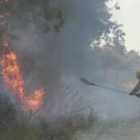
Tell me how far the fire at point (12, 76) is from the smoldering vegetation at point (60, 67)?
453mm

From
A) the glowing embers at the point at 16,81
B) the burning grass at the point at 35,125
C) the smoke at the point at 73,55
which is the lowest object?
the burning grass at the point at 35,125

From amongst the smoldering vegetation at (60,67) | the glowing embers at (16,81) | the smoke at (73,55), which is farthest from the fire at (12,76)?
the smoke at (73,55)

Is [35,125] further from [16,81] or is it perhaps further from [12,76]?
[12,76]

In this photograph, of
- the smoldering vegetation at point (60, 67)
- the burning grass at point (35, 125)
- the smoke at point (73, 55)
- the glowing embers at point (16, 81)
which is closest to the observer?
the burning grass at point (35, 125)

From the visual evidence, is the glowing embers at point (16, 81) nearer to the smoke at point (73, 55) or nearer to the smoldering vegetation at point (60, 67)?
the smoldering vegetation at point (60, 67)

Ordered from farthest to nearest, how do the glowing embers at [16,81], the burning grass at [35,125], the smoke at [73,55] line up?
the smoke at [73,55], the glowing embers at [16,81], the burning grass at [35,125]

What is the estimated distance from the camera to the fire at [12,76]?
18.1 m

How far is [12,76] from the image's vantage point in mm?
19750

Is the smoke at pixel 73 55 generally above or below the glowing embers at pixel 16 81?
above

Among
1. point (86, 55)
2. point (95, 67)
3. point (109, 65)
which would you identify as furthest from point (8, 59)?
point (109, 65)

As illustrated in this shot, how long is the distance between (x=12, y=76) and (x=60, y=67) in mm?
9829

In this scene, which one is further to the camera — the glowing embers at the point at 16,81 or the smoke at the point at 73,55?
the smoke at the point at 73,55

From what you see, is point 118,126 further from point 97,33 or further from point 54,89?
point 97,33

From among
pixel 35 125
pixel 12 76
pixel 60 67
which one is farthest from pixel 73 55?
pixel 35 125
